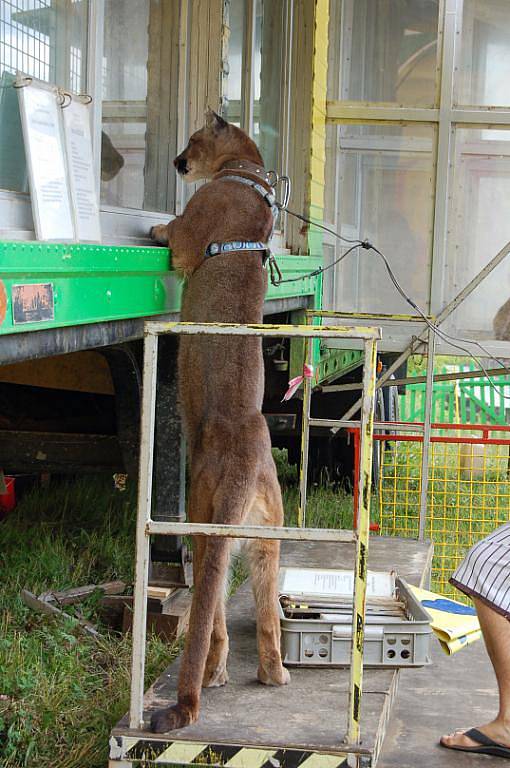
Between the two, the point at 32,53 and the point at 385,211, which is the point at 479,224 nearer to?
the point at 385,211

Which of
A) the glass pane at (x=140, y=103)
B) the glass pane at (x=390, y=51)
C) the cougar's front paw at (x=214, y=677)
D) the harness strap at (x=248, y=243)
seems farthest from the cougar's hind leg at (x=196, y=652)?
the glass pane at (x=390, y=51)

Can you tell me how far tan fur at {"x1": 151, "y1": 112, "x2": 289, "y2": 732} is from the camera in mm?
3246

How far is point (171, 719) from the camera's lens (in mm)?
3148

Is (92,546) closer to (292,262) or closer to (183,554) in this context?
(183,554)

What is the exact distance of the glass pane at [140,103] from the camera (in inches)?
174

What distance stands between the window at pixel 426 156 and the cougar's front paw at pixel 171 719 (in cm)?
497

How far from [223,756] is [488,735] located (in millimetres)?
1019

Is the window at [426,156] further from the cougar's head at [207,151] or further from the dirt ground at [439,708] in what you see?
the dirt ground at [439,708]

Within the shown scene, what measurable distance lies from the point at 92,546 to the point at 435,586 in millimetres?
2416

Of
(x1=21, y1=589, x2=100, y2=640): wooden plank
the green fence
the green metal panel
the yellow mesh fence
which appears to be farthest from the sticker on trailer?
the green fence

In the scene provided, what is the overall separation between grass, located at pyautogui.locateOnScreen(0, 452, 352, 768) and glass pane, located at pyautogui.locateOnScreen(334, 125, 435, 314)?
1.75 meters

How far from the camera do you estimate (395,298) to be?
7.88m

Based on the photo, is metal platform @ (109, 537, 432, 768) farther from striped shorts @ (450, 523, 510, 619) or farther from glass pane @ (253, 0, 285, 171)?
glass pane @ (253, 0, 285, 171)

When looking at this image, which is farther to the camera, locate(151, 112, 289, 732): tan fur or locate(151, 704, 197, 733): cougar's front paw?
locate(151, 112, 289, 732): tan fur
